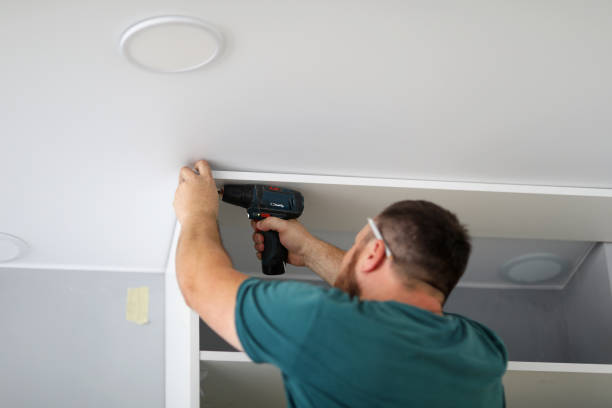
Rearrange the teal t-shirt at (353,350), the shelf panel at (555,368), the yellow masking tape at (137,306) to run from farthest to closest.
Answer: the yellow masking tape at (137,306)
the shelf panel at (555,368)
the teal t-shirt at (353,350)

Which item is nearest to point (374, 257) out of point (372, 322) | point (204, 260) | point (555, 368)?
point (372, 322)

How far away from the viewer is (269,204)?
4.66 ft

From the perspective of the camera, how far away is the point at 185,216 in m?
1.26

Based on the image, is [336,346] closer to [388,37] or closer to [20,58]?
[388,37]

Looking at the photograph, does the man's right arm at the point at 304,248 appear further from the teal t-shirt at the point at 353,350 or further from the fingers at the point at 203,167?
the teal t-shirt at the point at 353,350

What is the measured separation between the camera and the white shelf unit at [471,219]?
1.39 meters

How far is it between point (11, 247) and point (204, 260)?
927mm

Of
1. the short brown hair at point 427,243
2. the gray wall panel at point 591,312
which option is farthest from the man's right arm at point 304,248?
the gray wall panel at point 591,312

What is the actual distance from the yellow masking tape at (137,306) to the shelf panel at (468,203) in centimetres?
44

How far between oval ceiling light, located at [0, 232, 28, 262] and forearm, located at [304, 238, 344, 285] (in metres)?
0.86

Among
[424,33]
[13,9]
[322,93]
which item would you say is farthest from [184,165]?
[424,33]

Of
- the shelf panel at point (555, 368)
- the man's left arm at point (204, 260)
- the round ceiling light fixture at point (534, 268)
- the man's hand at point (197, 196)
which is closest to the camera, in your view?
the man's left arm at point (204, 260)

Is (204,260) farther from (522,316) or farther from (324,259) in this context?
(522,316)

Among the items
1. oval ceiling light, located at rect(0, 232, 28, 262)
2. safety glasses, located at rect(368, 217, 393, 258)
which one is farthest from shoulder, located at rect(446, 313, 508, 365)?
oval ceiling light, located at rect(0, 232, 28, 262)
